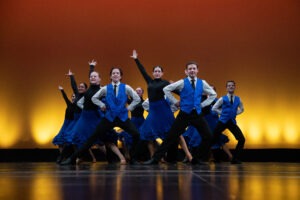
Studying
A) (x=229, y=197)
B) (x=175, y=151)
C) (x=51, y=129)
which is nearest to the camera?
(x=229, y=197)

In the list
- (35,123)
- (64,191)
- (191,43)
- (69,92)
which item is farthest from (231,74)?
(64,191)

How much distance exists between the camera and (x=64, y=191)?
2342 mm

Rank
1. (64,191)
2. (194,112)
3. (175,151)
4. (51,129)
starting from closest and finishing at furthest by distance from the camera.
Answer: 1. (64,191)
2. (194,112)
3. (175,151)
4. (51,129)

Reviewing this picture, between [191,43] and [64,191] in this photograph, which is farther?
[191,43]

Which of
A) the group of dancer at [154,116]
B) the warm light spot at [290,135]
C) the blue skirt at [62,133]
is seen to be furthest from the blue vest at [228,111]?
the warm light spot at [290,135]

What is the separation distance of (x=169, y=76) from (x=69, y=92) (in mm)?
1930

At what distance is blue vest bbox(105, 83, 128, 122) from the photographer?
557 centimetres

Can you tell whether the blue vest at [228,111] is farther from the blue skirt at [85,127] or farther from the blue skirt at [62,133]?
the blue skirt at [62,133]

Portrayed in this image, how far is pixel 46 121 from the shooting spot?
9367mm

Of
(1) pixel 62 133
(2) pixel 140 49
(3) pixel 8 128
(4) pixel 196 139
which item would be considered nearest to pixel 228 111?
(4) pixel 196 139

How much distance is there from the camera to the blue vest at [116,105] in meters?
5.57

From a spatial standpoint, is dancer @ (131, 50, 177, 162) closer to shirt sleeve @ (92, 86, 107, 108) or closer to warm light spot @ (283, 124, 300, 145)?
shirt sleeve @ (92, 86, 107, 108)

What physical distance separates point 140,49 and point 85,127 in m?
3.64

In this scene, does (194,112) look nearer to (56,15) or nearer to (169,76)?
(169,76)
